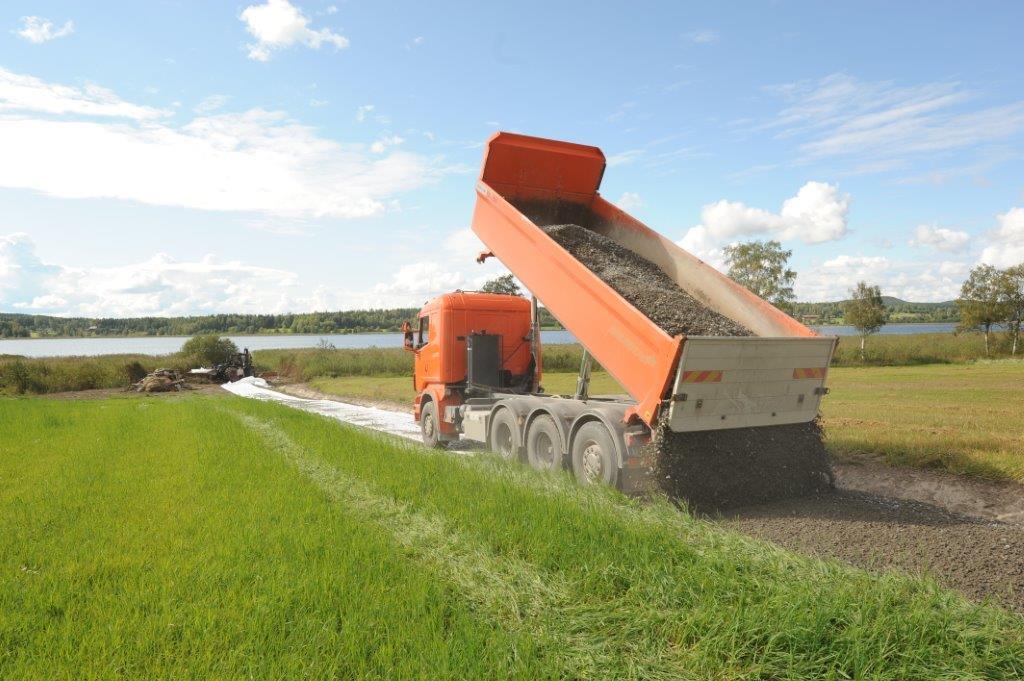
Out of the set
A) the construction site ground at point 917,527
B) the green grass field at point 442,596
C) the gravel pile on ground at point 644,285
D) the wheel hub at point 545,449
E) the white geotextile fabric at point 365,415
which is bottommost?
the white geotextile fabric at point 365,415

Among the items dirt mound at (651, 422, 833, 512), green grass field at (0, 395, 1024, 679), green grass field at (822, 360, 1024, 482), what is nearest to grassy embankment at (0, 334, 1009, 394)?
green grass field at (822, 360, 1024, 482)

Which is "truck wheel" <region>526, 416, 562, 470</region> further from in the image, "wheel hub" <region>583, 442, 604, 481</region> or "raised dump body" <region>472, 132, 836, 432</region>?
"raised dump body" <region>472, 132, 836, 432</region>

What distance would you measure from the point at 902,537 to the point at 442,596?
406 centimetres

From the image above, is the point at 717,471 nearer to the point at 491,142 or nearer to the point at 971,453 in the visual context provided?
the point at 971,453

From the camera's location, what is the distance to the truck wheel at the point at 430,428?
12484 millimetres

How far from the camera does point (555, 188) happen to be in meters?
10.7

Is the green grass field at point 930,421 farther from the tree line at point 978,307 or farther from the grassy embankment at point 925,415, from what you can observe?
the tree line at point 978,307

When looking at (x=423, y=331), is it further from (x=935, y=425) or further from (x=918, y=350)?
(x=918, y=350)

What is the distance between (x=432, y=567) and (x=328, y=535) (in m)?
1.06

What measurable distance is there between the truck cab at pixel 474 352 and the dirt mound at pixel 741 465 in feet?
16.7

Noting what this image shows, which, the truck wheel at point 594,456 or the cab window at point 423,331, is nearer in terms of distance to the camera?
the truck wheel at point 594,456

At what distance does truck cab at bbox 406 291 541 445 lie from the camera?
1212cm

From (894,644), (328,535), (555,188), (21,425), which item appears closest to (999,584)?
(894,644)

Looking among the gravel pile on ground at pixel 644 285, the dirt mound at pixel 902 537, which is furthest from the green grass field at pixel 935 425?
the gravel pile on ground at pixel 644 285
